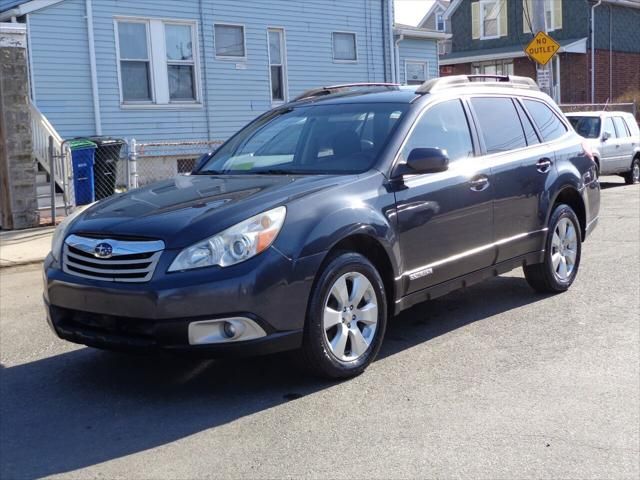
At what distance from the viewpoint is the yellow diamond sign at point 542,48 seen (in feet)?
56.6

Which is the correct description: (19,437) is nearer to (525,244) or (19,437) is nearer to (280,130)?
(280,130)

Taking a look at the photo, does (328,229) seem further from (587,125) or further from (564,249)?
(587,125)

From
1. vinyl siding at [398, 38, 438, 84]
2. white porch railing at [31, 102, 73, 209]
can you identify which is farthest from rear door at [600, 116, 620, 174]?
white porch railing at [31, 102, 73, 209]

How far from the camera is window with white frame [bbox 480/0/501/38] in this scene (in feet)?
120

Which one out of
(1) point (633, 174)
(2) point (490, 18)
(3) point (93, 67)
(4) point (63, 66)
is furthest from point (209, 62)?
(2) point (490, 18)

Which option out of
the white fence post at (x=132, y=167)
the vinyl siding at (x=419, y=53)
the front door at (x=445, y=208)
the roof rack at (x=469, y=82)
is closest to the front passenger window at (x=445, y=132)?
the front door at (x=445, y=208)

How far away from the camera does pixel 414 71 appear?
23422 mm

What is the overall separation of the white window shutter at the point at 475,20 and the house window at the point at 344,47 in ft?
60.7

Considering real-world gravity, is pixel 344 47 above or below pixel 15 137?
above

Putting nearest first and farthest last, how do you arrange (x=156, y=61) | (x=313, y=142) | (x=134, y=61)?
1. (x=313, y=142)
2. (x=134, y=61)
3. (x=156, y=61)

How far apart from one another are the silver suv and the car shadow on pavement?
1285cm

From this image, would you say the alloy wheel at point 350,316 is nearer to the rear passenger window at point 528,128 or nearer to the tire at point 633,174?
the rear passenger window at point 528,128

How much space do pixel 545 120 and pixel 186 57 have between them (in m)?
11.4

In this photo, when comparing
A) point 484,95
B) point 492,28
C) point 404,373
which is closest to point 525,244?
point 484,95
